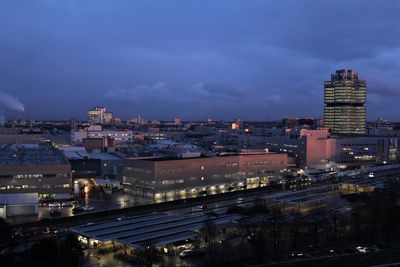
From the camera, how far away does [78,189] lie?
439 inches

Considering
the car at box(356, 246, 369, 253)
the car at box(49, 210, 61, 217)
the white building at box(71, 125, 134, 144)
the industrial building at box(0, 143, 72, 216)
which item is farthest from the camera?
the white building at box(71, 125, 134, 144)

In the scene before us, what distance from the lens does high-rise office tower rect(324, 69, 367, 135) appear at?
2883 cm

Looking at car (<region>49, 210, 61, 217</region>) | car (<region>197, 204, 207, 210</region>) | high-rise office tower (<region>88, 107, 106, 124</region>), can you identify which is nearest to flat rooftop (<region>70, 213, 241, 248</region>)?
car (<region>197, 204, 207, 210</region>)

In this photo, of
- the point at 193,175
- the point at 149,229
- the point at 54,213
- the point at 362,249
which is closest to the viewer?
the point at 362,249

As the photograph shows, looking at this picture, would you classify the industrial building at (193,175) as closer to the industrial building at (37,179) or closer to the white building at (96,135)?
the industrial building at (37,179)

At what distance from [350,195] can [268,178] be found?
348 centimetres

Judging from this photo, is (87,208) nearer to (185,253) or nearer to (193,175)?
(193,175)

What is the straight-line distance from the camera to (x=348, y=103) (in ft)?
94.9

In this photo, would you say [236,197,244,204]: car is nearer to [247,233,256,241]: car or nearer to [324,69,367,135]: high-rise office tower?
[247,233,256,241]: car

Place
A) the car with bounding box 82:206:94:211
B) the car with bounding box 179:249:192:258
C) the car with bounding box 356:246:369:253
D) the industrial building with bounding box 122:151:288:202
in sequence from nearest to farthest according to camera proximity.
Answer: the car with bounding box 356:246:369:253 → the car with bounding box 179:249:192:258 → the car with bounding box 82:206:94:211 → the industrial building with bounding box 122:151:288:202

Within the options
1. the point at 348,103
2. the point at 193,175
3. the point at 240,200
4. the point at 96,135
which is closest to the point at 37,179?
the point at 193,175

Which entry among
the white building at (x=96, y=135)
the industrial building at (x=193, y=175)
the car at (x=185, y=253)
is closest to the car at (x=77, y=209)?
the industrial building at (x=193, y=175)

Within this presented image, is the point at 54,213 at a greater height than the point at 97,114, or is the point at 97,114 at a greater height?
the point at 97,114

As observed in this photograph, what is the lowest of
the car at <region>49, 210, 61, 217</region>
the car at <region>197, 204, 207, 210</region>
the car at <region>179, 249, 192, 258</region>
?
the car at <region>179, 249, 192, 258</region>
